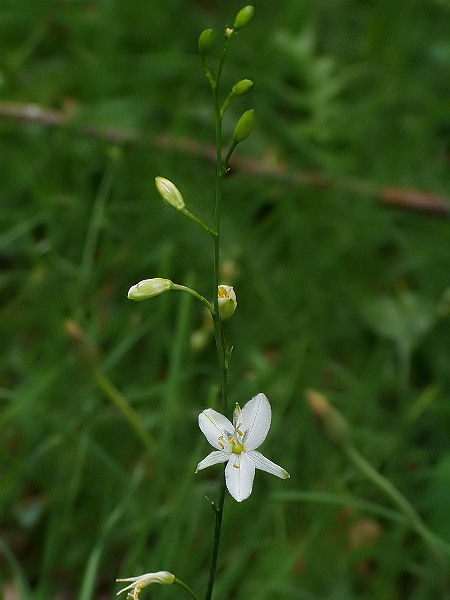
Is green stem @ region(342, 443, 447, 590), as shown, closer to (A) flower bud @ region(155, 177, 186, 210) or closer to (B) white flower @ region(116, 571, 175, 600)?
(B) white flower @ region(116, 571, 175, 600)

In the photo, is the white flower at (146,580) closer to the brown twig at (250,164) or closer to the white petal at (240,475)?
the white petal at (240,475)

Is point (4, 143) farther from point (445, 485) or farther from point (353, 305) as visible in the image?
point (445, 485)

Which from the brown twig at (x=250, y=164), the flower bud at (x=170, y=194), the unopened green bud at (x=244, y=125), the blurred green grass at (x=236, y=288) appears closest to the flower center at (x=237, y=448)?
the blurred green grass at (x=236, y=288)

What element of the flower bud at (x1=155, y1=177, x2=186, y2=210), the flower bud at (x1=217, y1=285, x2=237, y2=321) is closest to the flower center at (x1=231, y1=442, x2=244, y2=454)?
the flower bud at (x1=217, y1=285, x2=237, y2=321)

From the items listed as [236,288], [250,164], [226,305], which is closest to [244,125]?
[226,305]

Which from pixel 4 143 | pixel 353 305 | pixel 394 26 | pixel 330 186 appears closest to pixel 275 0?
pixel 394 26
